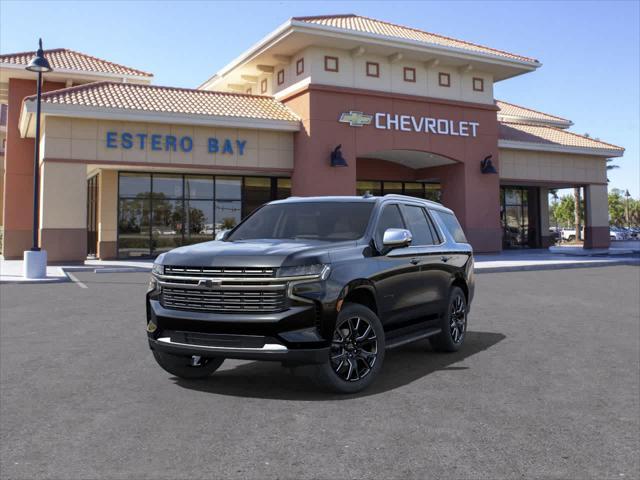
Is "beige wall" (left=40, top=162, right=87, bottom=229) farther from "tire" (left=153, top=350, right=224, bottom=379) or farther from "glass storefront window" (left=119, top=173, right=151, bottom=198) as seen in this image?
"tire" (left=153, top=350, right=224, bottom=379)

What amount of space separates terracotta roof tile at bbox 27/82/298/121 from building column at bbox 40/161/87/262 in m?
2.63

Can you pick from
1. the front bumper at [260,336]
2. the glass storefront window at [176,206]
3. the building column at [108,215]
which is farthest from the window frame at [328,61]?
the front bumper at [260,336]

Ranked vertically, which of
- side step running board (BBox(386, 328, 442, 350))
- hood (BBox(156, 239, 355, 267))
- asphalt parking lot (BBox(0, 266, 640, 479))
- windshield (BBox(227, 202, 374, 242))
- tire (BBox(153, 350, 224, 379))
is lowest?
asphalt parking lot (BBox(0, 266, 640, 479))

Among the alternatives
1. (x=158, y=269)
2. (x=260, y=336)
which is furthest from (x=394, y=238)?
(x=158, y=269)

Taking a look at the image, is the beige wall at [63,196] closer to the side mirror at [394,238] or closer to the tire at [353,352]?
the side mirror at [394,238]

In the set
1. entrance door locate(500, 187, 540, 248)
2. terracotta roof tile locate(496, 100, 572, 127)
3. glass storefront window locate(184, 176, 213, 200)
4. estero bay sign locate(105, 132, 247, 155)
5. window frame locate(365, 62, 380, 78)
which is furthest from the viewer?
terracotta roof tile locate(496, 100, 572, 127)

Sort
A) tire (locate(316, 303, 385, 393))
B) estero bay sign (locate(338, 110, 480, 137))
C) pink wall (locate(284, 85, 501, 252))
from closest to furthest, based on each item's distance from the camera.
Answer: tire (locate(316, 303, 385, 393)) → pink wall (locate(284, 85, 501, 252)) → estero bay sign (locate(338, 110, 480, 137))

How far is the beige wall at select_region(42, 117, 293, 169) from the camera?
22828 mm

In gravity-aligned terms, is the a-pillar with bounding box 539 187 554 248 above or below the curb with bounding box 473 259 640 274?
Result: above

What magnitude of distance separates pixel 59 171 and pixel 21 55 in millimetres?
10449

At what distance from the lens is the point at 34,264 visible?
58.0ft

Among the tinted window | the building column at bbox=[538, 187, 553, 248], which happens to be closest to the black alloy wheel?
the tinted window

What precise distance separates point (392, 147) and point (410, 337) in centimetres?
2189

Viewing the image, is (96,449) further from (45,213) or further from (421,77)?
(421,77)
